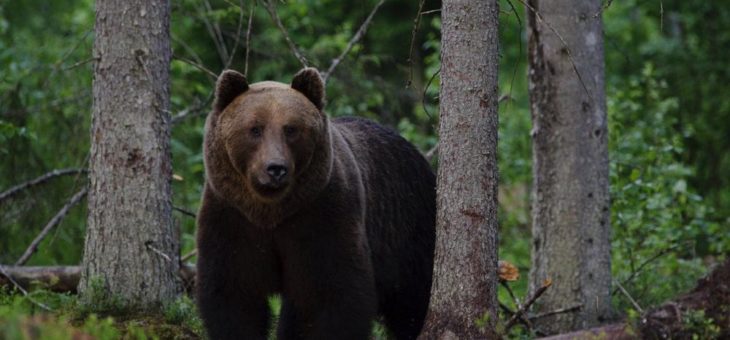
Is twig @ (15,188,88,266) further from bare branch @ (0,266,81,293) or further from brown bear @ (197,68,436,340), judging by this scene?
brown bear @ (197,68,436,340)

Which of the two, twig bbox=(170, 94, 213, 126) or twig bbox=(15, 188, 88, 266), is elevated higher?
twig bbox=(170, 94, 213, 126)

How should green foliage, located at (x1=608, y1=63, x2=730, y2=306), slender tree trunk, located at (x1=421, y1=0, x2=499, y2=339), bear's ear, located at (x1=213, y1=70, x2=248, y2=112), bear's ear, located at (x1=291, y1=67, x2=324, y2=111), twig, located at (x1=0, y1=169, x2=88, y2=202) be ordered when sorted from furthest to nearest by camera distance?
1. green foliage, located at (x1=608, y1=63, x2=730, y2=306)
2. twig, located at (x1=0, y1=169, x2=88, y2=202)
3. bear's ear, located at (x1=291, y1=67, x2=324, y2=111)
4. bear's ear, located at (x1=213, y1=70, x2=248, y2=112)
5. slender tree trunk, located at (x1=421, y1=0, x2=499, y2=339)

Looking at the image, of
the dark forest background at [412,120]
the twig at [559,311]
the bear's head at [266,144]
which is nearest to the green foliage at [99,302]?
the bear's head at [266,144]

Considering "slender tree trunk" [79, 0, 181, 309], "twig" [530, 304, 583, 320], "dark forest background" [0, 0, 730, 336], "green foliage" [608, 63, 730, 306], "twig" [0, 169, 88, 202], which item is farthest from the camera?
"green foliage" [608, 63, 730, 306]

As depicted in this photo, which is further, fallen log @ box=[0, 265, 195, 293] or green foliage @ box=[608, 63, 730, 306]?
green foliage @ box=[608, 63, 730, 306]

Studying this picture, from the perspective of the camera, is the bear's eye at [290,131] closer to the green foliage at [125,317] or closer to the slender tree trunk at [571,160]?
the green foliage at [125,317]

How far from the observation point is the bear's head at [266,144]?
19.2 ft

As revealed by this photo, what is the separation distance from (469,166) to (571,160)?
242 centimetres

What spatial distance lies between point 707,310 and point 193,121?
24.4 ft

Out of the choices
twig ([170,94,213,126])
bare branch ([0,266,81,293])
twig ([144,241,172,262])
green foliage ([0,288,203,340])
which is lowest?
green foliage ([0,288,203,340])

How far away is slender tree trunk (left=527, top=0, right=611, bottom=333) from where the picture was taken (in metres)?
7.96

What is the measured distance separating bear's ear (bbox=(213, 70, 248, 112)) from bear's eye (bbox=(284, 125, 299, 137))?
17.0 inches

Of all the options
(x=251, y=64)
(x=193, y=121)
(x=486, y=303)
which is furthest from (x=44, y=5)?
(x=486, y=303)

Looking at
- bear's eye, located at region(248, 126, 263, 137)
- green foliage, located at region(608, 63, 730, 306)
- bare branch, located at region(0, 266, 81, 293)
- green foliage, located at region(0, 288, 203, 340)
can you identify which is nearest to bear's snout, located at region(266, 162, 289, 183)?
bear's eye, located at region(248, 126, 263, 137)
